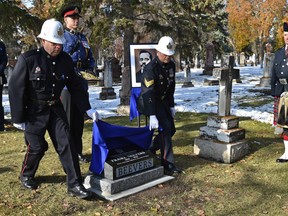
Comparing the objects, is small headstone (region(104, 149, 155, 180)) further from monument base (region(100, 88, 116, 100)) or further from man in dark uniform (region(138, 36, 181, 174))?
monument base (region(100, 88, 116, 100))

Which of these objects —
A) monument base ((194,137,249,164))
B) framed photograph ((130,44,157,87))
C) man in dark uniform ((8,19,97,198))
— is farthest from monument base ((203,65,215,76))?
man in dark uniform ((8,19,97,198))

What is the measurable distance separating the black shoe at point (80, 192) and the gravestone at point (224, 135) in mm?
2576

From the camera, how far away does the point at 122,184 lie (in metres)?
4.52

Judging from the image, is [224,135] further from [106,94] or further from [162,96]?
[106,94]

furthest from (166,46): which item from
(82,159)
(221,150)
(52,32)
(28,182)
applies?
(28,182)

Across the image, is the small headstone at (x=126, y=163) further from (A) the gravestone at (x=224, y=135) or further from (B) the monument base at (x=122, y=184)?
(A) the gravestone at (x=224, y=135)

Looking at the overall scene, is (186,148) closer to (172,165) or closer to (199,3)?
(172,165)

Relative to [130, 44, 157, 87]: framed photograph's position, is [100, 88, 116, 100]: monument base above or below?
below

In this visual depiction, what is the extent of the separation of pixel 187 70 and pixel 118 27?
9.06 m

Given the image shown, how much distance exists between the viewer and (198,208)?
4199 millimetres

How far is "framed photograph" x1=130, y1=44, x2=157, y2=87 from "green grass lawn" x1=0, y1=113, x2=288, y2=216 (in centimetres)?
196

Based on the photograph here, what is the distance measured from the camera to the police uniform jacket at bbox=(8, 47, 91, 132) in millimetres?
4156

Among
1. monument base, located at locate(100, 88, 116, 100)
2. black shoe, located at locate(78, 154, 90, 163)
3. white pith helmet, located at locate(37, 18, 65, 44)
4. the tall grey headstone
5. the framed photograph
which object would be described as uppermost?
white pith helmet, located at locate(37, 18, 65, 44)

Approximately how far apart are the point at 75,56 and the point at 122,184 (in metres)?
2.29
